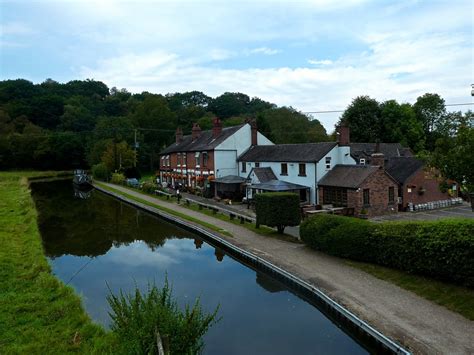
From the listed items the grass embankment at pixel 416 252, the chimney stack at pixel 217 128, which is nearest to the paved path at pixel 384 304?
the grass embankment at pixel 416 252

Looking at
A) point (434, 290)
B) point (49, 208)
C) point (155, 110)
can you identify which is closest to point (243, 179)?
point (49, 208)

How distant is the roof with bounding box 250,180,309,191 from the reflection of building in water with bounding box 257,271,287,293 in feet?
46.7

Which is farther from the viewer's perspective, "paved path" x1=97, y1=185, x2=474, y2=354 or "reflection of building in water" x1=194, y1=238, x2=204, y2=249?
"reflection of building in water" x1=194, y1=238, x2=204, y2=249

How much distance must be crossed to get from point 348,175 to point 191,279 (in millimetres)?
16599

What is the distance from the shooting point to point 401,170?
3222cm

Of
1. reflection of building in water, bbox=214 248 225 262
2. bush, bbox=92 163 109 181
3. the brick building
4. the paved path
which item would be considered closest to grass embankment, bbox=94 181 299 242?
reflection of building in water, bbox=214 248 225 262

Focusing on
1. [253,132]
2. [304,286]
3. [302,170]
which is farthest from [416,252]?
[253,132]

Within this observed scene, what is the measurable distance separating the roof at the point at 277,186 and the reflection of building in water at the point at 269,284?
14.2 metres

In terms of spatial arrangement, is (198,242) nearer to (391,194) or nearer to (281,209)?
(281,209)

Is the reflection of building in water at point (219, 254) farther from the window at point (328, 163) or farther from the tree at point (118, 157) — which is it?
the tree at point (118, 157)

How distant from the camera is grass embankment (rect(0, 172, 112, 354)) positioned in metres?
9.34

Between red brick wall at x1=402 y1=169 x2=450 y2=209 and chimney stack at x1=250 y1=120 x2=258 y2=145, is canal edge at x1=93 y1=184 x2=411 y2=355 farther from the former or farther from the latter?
red brick wall at x1=402 y1=169 x2=450 y2=209

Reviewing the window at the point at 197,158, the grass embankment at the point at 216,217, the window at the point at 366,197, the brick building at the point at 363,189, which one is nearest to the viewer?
the grass embankment at the point at 216,217

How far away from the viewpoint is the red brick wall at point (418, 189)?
30.5 m
